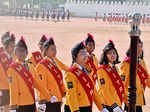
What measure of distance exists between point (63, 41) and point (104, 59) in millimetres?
16077

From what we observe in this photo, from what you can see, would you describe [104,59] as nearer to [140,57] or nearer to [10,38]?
[140,57]

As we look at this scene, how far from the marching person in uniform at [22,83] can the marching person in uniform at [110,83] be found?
83cm

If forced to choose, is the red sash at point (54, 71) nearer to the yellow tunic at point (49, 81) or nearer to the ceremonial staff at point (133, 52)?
the yellow tunic at point (49, 81)

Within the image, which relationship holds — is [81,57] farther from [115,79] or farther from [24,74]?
[24,74]

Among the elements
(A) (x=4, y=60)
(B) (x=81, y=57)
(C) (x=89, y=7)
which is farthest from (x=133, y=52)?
(C) (x=89, y=7)

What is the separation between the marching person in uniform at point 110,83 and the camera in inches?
205

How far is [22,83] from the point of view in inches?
215

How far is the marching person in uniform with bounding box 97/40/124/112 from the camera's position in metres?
5.22

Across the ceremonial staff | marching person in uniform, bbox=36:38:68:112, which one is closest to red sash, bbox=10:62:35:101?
marching person in uniform, bbox=36:38:68:112

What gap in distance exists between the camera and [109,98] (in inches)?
205

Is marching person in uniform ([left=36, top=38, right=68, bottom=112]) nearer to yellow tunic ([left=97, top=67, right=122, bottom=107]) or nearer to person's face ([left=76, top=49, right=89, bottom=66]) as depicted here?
yellow tunic ([left=97, top=67, right=122, bottom=107])

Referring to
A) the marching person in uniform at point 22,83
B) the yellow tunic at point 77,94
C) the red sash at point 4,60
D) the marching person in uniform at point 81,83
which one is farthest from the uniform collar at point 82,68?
the red sash at point 4,60

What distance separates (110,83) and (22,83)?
1199 millimetres

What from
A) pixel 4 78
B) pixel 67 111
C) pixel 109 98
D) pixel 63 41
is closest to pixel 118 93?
pixel 109 98
